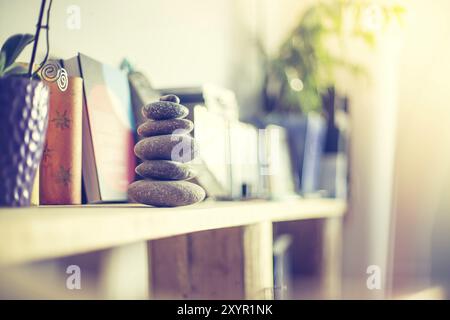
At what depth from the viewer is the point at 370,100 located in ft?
6.21

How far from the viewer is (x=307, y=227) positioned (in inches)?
63.9

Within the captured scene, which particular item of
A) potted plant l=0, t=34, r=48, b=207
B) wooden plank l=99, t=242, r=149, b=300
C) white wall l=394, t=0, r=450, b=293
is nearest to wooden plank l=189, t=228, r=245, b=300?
wooden plank l=99, t=242, r=149, b=300

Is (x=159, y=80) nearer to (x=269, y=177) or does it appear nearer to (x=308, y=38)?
(x=269, y=177)

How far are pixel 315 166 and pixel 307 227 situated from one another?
0.21 metres

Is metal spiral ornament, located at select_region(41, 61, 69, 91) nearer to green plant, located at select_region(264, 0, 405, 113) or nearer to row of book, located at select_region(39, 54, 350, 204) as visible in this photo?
row of book, located at select_region(39, 54, 350, 204)

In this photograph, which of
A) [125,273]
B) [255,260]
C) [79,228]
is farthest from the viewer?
[125,273]

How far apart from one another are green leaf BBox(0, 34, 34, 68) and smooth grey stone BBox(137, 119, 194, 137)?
205 mm

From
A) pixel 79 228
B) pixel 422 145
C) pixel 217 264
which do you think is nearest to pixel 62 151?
pixel 79 228

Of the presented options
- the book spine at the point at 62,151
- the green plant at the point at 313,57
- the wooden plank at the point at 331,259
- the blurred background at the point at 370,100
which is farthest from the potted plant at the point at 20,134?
the green plant at the point at 313,57

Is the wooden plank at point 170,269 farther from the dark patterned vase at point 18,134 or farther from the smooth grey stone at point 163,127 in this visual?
the dark patterned vase at point 18,134

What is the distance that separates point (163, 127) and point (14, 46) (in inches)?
9.0

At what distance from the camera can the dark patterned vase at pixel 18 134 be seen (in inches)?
22.8

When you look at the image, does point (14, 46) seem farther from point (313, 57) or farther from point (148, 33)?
point (313, 57)

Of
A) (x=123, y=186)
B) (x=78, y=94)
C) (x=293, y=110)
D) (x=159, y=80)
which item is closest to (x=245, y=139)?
(x=159, y=80)
